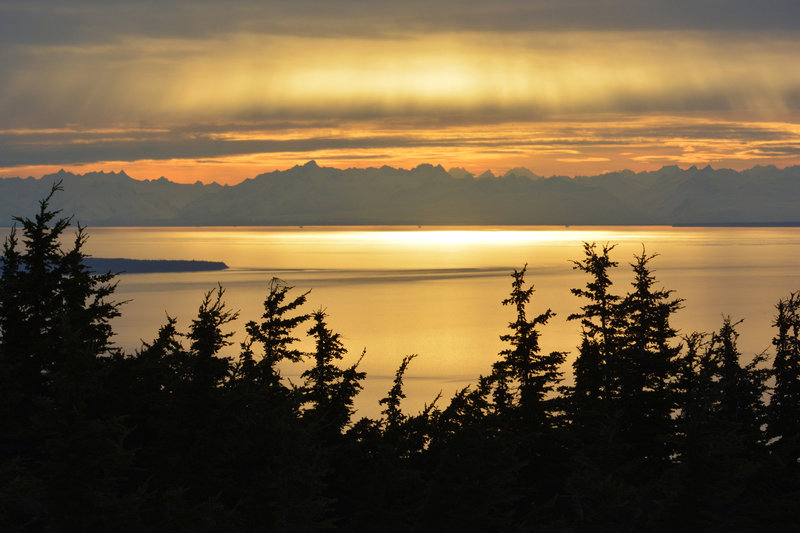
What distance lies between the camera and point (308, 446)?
2059 centimetres

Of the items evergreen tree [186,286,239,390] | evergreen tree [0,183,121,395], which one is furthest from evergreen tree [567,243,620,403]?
evergreen tree [0,183,121,395]

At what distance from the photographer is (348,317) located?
18425 centimetres

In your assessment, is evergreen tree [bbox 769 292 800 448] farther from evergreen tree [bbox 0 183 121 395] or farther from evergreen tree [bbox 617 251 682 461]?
evergreen tree [bbox 0 183 121 395]

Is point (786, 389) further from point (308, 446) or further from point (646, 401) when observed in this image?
point (308, 446)

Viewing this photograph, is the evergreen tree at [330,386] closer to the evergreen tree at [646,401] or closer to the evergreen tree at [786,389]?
the evergreen tree at [646,401]

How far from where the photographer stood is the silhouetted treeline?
18312 mm

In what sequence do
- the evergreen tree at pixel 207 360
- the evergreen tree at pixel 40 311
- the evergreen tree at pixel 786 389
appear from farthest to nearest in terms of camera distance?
the evergreen tree at pixel 786 389 < the evergreen tree at pixel 40 311 < the evergreen tree at pixel 207 360

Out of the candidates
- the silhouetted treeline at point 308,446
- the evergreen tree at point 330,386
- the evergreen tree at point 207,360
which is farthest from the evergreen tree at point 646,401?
the evergreen tree at point 207,360

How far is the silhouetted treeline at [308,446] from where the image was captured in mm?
18312

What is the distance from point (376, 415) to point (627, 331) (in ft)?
179

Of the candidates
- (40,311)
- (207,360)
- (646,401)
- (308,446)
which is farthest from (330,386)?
(308,446)

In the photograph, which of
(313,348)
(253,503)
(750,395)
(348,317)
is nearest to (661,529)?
(253,503)

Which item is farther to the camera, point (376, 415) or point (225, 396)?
point (376, 415)

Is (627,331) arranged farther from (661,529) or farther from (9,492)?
(9,492)
